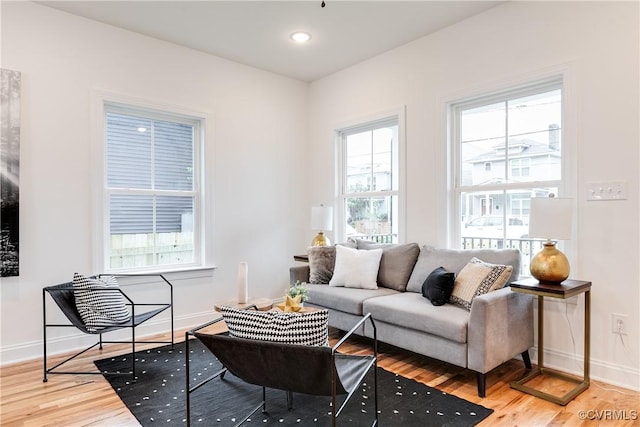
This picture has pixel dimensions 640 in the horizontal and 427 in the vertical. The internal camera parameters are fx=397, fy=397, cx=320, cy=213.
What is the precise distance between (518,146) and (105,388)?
11.7 feet

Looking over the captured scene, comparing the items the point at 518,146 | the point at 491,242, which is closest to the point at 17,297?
the point at 491,242

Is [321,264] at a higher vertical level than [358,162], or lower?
lower

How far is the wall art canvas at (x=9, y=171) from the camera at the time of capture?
120 inches

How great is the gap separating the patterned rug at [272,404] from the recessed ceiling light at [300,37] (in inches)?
119

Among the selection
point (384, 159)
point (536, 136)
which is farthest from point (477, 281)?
point (384, 159)

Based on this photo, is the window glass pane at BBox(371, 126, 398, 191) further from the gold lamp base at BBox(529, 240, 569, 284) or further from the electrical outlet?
the electrical outlet

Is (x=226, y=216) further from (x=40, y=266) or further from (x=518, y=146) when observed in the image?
(x=518, y=146)

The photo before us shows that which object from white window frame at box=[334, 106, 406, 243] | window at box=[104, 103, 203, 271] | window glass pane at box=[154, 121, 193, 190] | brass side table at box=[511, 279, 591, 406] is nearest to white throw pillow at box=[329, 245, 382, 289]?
white window frame at box=[334, 106, 406, 243]

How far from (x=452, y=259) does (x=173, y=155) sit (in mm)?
2905

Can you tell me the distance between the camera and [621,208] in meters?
2.63

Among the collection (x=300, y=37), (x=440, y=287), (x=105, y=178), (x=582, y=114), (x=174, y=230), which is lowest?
(x=440, y=287)

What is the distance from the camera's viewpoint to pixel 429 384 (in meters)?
2.69

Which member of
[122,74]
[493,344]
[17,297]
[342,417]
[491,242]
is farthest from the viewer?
A: [122,74]

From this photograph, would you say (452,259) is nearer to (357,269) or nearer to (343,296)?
(357,269)
